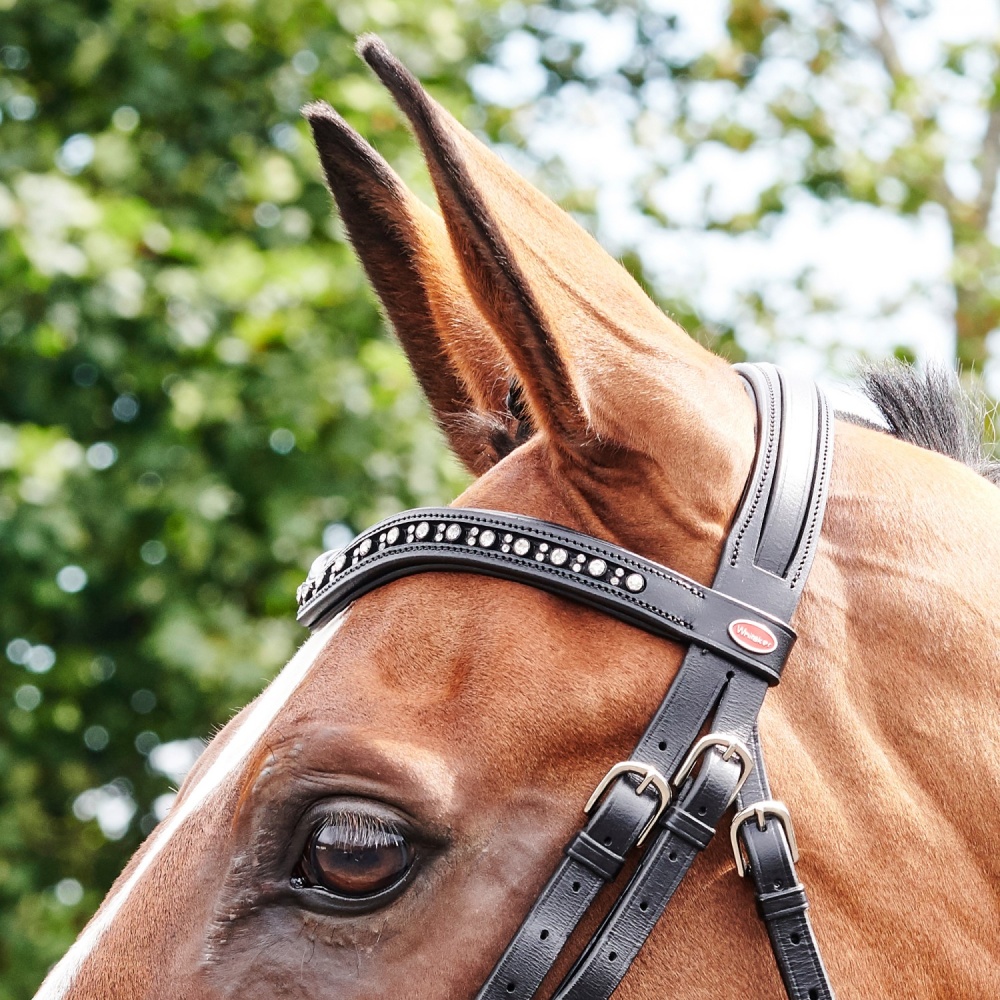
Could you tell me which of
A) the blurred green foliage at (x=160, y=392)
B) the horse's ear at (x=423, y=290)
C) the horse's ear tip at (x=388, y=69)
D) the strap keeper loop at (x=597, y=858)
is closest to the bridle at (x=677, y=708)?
the strap keeper loop at (x=597, y=858)

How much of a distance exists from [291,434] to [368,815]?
436 cm

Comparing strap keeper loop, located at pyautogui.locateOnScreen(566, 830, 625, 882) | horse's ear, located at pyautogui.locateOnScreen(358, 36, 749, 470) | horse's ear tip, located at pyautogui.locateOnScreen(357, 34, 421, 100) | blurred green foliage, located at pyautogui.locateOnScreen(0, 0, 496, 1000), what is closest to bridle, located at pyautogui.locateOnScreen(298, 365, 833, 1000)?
strap keeper loop, located at pyautogui.locateOnScreen(566, 830, 625, 882)

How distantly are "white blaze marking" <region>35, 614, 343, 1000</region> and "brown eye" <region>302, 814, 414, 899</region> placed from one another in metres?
0.19

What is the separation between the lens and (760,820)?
1519mm

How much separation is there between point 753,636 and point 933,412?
2.68 feet

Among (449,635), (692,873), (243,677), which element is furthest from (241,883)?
(243,677)

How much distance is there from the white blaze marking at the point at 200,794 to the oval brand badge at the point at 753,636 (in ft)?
1.78

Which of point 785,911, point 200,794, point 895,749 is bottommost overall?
point 200,794

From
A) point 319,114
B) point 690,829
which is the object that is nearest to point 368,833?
point 690,829

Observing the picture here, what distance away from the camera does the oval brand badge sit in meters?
1.58

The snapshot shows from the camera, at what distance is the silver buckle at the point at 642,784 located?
4.98 feet

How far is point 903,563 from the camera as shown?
1.70 meters

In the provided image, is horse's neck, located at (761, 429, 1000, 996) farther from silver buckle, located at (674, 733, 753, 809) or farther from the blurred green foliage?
the blurred green foliage

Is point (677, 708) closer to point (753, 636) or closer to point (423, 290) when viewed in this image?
point (753, 636)
